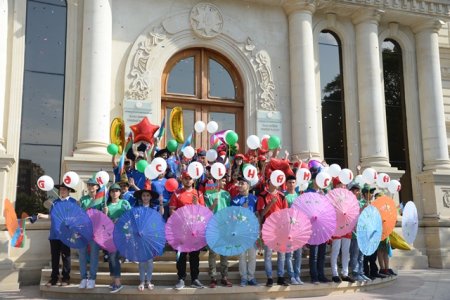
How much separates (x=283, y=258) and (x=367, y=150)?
7.58 meters

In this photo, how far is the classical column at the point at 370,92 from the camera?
14.0m

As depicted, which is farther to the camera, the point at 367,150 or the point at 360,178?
the point at 367,150

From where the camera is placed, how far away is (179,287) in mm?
7109

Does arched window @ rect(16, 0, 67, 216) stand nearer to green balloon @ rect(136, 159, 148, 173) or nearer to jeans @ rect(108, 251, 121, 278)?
green balloon @ rect(136, 159, 148, 173)

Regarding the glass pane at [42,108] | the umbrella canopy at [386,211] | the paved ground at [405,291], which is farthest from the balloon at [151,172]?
the glass pane at [42,108]

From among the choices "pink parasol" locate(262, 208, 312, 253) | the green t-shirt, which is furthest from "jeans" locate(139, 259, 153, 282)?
"pink parasol" locate(262, 208, 312, 253)

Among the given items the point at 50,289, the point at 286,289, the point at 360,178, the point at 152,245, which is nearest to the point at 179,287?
the point at 152,245

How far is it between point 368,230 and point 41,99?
8.19 m

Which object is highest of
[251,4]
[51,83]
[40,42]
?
[251,4]

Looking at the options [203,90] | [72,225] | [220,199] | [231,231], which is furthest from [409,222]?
[203,90]

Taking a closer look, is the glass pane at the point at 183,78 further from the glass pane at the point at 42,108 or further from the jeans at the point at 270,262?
the jeans at the point at 270,262

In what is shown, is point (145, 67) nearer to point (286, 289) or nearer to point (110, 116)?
point (110, 116)

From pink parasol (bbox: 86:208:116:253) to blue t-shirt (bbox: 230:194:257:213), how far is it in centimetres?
197

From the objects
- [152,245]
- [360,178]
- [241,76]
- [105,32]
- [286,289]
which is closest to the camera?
[152,245]
